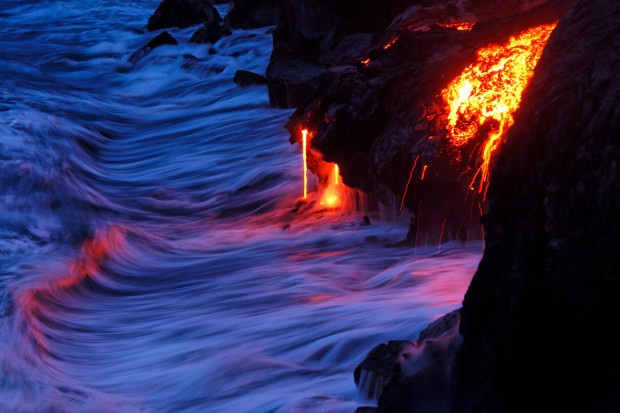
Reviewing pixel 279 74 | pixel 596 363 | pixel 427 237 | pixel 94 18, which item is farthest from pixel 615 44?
pixel 94 18

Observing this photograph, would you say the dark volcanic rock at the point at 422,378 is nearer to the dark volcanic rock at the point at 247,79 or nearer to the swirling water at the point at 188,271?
the swirling water at the point at 188,271

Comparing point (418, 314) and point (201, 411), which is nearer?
point (201, 411)

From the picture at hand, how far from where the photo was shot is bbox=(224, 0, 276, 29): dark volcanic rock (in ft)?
73.7

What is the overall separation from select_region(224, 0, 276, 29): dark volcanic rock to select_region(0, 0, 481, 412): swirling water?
595 centimetres

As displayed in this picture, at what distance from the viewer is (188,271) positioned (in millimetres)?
8406

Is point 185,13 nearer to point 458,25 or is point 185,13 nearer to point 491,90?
point 458,25

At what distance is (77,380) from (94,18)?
2452 cm

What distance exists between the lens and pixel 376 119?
845 cm

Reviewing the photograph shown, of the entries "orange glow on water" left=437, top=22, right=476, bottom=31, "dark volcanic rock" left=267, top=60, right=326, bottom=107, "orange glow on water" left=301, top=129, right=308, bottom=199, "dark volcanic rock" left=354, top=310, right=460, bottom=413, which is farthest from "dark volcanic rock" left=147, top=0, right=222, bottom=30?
"dark volcanic rock" left=354, top=310, right=460, bottom=413

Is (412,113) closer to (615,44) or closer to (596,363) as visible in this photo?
(615,44)

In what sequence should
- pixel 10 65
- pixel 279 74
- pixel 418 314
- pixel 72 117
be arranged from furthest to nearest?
pixel 10 65 < pixel 72 117 < pixel 279 74 < pixel 418 314

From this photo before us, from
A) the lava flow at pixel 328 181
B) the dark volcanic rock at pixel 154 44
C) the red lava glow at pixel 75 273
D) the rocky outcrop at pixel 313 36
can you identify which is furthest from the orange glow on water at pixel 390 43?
the dark volcanic rock at pixel 154 44

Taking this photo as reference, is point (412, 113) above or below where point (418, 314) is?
above

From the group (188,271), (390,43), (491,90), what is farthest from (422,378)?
(390,43)
